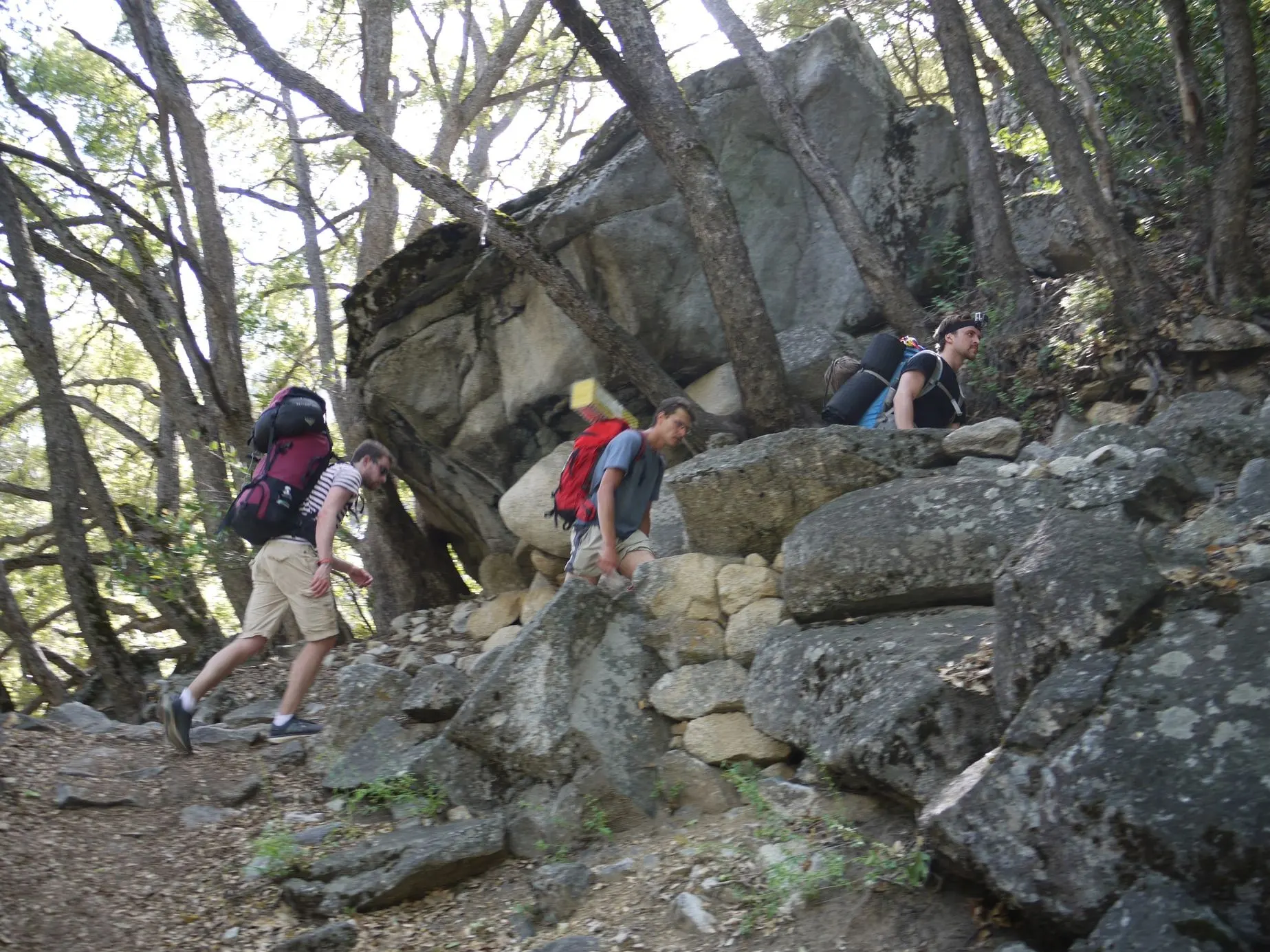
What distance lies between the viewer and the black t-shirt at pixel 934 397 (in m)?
6.56

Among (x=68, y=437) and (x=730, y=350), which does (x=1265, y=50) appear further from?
(x=68, y=437)

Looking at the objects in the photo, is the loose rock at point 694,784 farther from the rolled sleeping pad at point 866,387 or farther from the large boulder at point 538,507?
the large boulder at point 538,507

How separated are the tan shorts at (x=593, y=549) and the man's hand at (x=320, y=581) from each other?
1.37 m

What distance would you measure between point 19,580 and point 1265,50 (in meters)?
16.9

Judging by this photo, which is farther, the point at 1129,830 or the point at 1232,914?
the point at 1129,830

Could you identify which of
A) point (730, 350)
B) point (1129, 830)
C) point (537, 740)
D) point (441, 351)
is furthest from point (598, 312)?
point (1129, 830)

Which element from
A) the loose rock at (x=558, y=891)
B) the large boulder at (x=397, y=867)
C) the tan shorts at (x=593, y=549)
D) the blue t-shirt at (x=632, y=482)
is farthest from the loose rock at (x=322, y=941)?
the blue t-shirt at (x=632, y=482)

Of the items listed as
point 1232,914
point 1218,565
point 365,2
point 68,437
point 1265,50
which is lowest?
point 1232,914

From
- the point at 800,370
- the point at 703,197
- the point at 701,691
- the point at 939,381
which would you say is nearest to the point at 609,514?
the point at 701,691

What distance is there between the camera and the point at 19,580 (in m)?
16.4

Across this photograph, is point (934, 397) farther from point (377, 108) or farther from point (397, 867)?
point (377, 108)

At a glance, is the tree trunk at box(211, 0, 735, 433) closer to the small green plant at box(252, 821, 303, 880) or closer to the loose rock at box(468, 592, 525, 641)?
the loose rock at box(468, 592, 525, 641)

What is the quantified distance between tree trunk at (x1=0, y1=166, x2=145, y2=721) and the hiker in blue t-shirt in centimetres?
412

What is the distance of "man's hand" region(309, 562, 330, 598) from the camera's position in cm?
604
